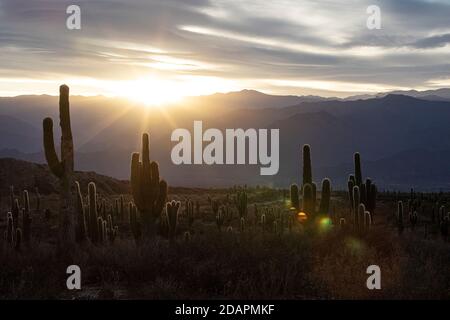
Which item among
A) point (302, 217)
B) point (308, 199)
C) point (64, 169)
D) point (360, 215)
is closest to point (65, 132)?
point (64, 169)

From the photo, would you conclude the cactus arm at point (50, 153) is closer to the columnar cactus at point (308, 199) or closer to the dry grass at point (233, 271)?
the dry grass at point (233, 271)

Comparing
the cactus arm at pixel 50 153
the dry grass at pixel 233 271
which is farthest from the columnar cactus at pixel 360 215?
the cactus arm at pixel 50 153

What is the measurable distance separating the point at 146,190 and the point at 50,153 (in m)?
4.23

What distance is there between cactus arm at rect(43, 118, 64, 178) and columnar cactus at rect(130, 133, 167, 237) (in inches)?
131

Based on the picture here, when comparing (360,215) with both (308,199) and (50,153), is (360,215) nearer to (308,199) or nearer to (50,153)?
(308,199)

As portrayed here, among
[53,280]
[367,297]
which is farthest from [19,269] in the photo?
[367,297]

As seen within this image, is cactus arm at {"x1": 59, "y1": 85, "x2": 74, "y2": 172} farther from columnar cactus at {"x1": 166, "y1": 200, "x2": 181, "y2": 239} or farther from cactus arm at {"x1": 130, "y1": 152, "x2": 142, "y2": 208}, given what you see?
columnar cactus at {"x1": 166, "y1": 200, "x2": 181, "y2": 239}

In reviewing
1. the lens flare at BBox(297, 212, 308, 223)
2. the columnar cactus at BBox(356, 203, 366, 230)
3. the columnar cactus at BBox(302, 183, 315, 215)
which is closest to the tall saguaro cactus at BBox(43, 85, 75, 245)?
the columnar cactus at BBox(302, 183, 315, 215)

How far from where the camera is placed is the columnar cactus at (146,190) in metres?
17.6

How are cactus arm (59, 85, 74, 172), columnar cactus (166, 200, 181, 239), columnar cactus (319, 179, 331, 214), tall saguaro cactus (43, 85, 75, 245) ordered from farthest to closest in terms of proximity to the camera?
columnar cactus (166, 200, 181, 239) → columnar cactus (319, 179, 331, 214) → cactus arm (59, 85, 74, 172) → tall saguaro cactus (43, 85, 75, 245)

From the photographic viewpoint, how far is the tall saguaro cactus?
13.8 meters

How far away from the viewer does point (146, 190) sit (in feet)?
58.3

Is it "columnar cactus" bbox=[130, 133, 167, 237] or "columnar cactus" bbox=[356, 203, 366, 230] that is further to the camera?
"columnar cactus" bbox=[130, 133, 167, 237]
